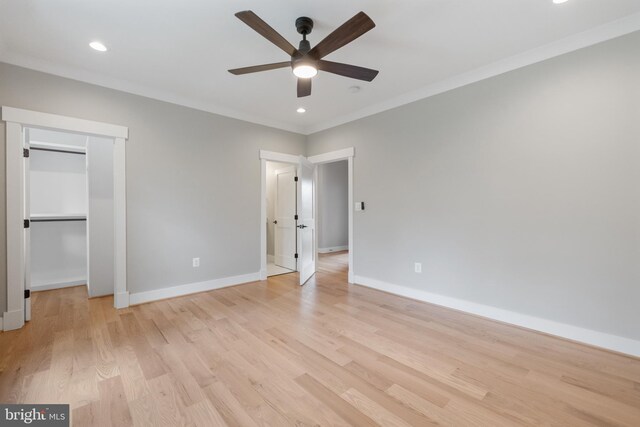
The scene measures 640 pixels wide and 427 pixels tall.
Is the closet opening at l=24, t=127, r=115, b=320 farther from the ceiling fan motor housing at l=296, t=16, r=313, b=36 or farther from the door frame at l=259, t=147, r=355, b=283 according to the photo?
the ceiling fan motor housing at l=296, t=16, r=313, b=36

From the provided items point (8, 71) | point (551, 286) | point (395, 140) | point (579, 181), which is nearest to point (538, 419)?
point (551, 286)

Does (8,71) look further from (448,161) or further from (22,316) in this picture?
(448,161)

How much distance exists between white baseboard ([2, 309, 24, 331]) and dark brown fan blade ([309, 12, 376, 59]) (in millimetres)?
3745

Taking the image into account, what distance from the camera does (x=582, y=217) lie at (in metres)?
2.42

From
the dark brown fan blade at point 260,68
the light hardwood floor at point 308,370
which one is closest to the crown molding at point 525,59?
the dark brown fan blade at point 260,68

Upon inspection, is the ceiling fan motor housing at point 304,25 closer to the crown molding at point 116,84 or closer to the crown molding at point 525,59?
the crown molding at point 525,59

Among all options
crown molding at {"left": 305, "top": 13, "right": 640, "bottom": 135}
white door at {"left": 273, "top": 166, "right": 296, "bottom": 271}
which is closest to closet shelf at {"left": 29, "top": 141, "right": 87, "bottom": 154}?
white door at {"left": 273, "top": 166, "right": 296, "bottom": 271}

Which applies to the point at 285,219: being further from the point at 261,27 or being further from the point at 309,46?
the point at 261,27

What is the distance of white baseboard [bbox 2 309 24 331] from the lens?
264 cm

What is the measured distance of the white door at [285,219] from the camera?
530 cm

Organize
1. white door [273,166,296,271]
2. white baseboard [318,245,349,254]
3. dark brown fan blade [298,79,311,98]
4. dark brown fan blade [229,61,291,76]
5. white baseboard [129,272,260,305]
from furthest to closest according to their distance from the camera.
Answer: white baseboard [318,245,349,254], white door [273,166,296,271], white baseboard [129,272,260,305], dark brown fan blade [298,79,311,98], dark brown fan blade [229,61,291,76]

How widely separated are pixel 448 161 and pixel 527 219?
1.03m

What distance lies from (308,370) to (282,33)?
280 cm

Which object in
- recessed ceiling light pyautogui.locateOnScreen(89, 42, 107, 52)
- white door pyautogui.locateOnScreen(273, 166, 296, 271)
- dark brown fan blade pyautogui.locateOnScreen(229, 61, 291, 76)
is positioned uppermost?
recessed ceiling light pyautogui.locateOnScreen(89, 42, 107, 52)
